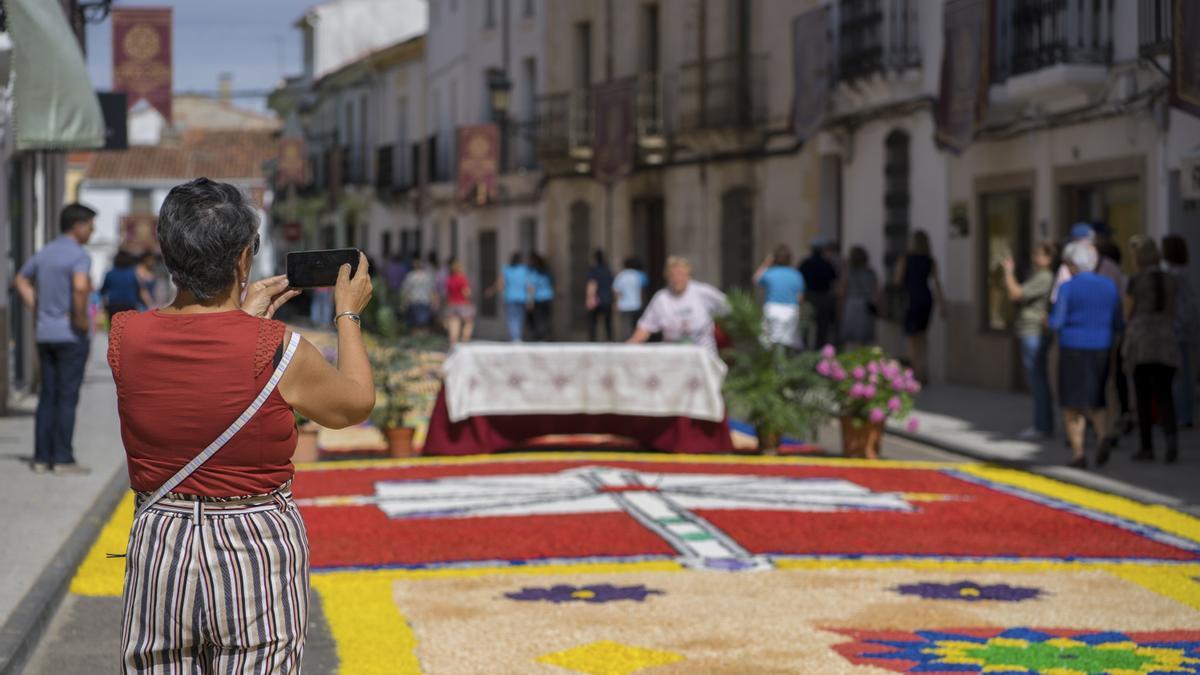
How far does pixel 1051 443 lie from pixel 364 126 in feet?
150

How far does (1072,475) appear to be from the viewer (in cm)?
Result: 1320

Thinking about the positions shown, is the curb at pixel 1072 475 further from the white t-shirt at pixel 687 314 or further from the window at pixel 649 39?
the window at pixel 649 39

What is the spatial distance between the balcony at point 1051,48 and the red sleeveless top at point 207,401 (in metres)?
17.1

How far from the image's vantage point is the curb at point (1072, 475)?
39.2 feet

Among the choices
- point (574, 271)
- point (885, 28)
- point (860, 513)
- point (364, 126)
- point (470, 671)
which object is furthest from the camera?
point (364, 126)

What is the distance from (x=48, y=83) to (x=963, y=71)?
45.0ft

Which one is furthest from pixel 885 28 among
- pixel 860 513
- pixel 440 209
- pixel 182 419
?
pixel 440 209

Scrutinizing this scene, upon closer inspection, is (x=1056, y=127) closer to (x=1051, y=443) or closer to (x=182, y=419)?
(x=1051, y=443)

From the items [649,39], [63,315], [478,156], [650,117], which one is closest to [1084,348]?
[63,315]

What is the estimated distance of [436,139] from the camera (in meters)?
48.5

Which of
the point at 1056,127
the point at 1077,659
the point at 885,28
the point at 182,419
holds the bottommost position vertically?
the point at 1077,659

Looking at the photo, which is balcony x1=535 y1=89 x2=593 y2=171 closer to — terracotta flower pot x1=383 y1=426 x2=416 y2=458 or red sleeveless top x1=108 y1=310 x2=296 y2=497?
terracotta flower pot x1=383 y1=426 x2=416 y2=458

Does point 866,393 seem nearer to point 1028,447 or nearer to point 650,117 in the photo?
point 1028,447

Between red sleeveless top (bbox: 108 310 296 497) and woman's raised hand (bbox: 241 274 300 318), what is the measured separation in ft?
0.69
